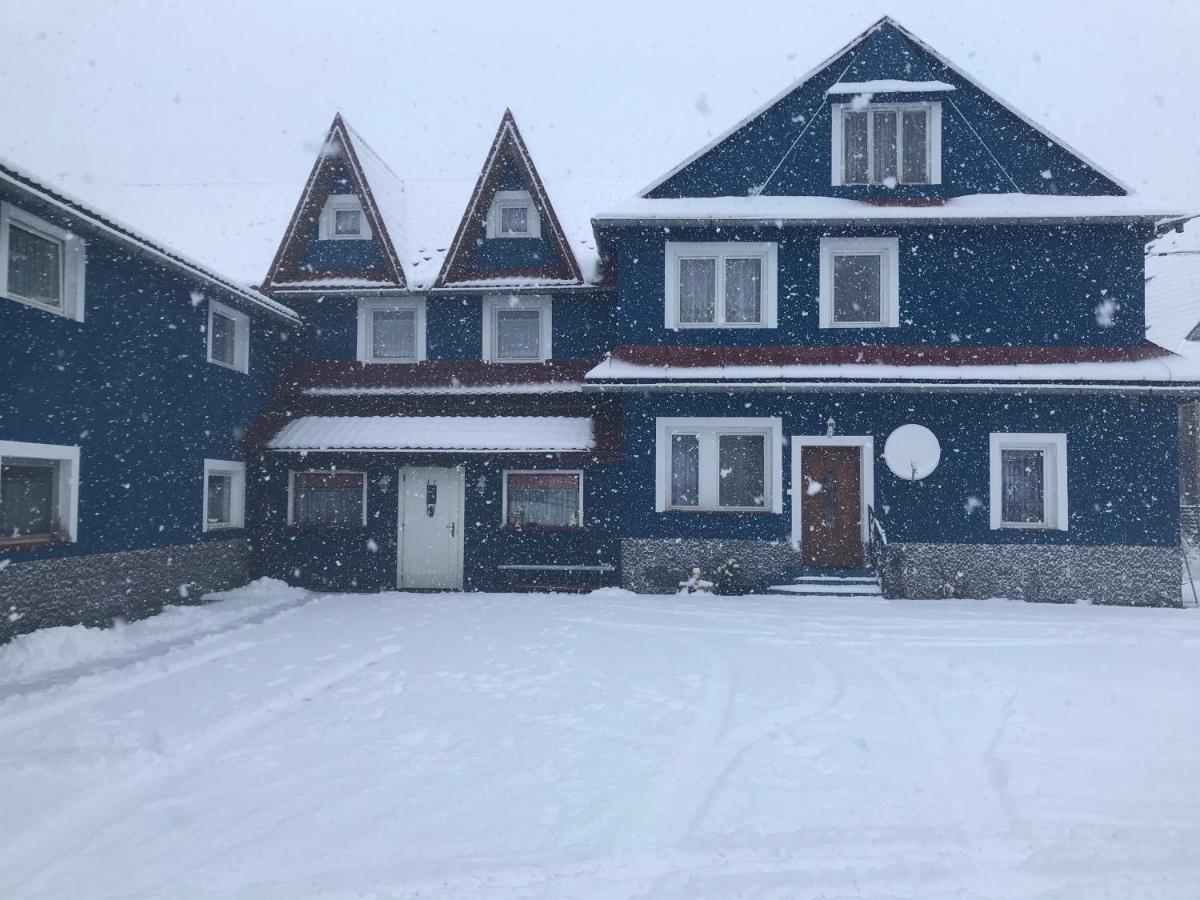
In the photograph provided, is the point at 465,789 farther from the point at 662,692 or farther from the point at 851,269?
the point at 851,269

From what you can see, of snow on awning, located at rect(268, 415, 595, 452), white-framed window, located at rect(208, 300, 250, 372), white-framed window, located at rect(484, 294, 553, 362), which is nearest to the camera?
white-framed window, located at rect(208, 300, 250, 372)

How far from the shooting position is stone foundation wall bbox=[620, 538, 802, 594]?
1400 centimetres

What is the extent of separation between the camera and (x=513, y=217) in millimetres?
16234

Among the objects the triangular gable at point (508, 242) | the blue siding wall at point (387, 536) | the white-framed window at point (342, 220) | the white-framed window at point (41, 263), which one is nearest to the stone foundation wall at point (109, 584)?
the blue siding wall at point (387, 536)

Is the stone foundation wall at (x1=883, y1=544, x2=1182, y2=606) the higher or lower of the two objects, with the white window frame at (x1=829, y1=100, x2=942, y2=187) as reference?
lower

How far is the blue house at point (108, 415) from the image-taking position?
967cm

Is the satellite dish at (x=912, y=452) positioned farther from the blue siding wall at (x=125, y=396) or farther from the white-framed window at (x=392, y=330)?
the blue siding wall at (x=125, y=396)

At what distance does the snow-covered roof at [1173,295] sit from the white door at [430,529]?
25180 mm

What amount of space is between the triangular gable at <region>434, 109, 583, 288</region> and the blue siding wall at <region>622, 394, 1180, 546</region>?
3535mm

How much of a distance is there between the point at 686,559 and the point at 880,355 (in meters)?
5.15

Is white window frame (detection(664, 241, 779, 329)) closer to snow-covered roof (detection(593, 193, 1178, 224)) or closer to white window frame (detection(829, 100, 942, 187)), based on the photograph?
snow-covered roof (detection(593, 193, 1178, 224))

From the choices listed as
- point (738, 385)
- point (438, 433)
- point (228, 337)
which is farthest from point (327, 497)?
point (738, 385)

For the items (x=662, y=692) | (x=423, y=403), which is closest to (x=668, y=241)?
(x=423, y=403)

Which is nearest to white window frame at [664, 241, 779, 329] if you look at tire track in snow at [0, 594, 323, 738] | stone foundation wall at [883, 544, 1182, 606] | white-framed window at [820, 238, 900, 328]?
white-framed window at [820, 238, 900, 328]
